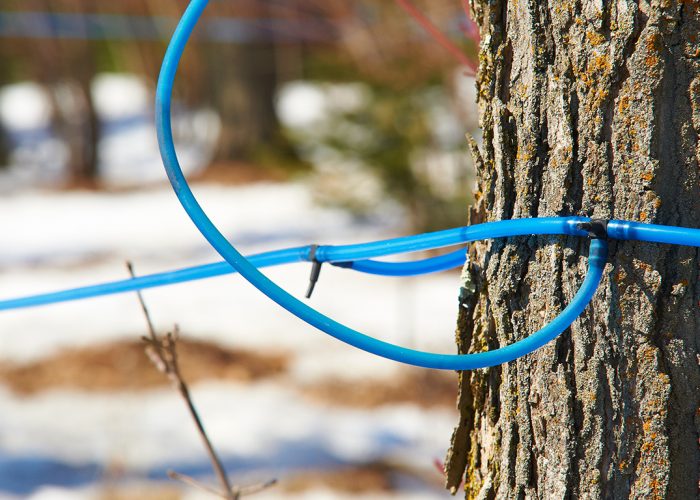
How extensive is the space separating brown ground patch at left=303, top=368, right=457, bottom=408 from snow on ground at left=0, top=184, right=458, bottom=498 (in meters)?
0.08

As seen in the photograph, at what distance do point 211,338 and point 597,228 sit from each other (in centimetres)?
416

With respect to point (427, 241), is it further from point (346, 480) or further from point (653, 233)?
point (346, 480)

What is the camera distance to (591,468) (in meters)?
0.98

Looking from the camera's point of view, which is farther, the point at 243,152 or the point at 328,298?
the point at 243,152

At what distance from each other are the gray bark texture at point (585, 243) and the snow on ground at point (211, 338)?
2176 millimetres

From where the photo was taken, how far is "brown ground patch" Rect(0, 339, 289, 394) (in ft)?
13.5

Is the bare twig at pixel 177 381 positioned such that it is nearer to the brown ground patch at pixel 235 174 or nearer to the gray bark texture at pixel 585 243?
the gray bark texture at pixel 585 243

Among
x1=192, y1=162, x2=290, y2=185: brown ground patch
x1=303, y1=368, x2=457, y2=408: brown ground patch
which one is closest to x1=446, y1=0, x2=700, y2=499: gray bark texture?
x1=303, y1=368, x2=457, y2=408: brown ground patch

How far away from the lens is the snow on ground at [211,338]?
3371 mm

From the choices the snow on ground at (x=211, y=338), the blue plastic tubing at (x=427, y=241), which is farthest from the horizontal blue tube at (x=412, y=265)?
the snow on ground at (x=211, y=338)

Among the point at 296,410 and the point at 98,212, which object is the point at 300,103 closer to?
the point at 98,212

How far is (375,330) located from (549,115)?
13.2ft

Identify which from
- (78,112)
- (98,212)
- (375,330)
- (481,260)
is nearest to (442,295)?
(375,330)

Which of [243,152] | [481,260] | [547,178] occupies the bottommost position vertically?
[481,260]
